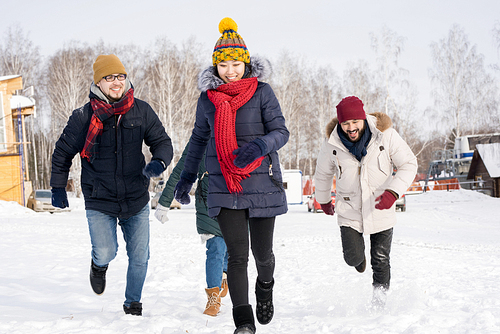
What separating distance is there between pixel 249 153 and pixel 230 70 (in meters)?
0.65

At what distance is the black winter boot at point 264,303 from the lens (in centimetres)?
282

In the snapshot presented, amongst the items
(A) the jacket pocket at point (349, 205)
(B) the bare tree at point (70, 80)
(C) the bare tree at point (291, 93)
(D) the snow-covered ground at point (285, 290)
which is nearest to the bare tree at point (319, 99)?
(C) the bare tree at point (291, 93)

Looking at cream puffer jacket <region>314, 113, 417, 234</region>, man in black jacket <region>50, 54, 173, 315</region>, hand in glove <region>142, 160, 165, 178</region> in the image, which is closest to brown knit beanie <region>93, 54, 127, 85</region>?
man in black jacket <region>50, 54, 173, 315</region>

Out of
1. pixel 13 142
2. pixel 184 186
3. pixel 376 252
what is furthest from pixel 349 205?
pixel 13 142

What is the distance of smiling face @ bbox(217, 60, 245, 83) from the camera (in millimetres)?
2918

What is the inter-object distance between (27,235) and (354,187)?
815cm

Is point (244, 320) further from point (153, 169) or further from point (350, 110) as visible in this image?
point (350, 110)

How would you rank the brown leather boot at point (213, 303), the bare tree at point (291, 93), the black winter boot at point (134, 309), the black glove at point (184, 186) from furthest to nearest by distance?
the bare tree at point (291, 93), the brown leather boot at point (213, 303), the black winter boot at point (134, 309), the black glove at point (184, 186)

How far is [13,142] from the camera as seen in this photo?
20188 millimetres

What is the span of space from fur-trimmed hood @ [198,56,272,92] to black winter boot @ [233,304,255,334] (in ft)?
4.47

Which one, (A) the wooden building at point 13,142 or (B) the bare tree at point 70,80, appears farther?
(B) the bare tree at point 70,80

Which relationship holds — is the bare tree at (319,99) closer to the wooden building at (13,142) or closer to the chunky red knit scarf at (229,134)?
the wooden building at (13,142)

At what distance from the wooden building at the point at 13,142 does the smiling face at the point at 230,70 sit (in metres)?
19.2

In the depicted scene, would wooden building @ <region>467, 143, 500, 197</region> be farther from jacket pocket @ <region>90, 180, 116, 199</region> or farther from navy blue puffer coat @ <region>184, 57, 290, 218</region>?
jacket pocket @ <region>90, 180, 116, 199</region>
